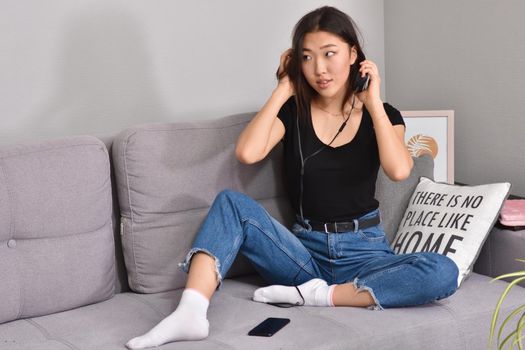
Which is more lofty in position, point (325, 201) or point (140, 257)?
point (325, 201)

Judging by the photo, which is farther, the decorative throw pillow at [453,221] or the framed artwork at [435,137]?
the framed artwork at [435,137]

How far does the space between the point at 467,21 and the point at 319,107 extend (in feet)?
2.89

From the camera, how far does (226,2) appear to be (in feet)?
10.1

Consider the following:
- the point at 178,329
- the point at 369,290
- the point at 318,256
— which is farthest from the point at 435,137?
the point at 178,329

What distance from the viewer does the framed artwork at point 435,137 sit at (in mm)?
3102

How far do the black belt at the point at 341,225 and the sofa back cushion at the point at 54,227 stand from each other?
614 mm

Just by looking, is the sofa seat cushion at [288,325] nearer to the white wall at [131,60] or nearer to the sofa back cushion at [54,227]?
the sofa back cushion at [54,227]

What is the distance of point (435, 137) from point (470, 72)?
11.0 inches

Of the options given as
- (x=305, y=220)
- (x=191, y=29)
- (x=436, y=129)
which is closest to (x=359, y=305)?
(x=305, y=220)

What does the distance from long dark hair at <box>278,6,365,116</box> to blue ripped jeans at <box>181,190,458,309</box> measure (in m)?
0.39

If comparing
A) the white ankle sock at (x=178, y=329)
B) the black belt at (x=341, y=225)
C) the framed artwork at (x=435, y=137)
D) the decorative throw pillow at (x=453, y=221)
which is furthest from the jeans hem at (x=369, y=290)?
the framed artwork at (x=435, y=137)

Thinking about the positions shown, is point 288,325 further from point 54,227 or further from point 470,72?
point 470,72

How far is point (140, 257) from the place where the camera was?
7.87 feet

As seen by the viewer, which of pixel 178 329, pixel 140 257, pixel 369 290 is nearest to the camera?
pixel 178 329
